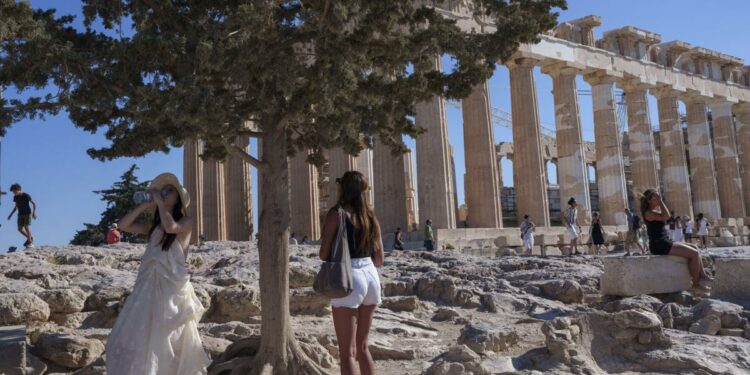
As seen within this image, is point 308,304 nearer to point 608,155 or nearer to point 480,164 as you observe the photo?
point 480,164

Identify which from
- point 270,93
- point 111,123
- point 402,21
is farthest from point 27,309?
point 402,21

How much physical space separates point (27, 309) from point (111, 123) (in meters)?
2.52

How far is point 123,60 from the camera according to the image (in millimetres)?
6039

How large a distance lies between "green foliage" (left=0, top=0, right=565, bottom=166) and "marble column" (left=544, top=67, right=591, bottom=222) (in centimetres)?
2328

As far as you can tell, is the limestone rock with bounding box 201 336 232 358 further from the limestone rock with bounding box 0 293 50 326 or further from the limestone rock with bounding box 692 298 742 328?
the limestone rock with bounding box 692 298 742 328

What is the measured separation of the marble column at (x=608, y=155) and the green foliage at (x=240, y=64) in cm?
2564

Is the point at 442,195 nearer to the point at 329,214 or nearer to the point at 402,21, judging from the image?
the point at 402,21

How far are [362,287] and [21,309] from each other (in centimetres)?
466

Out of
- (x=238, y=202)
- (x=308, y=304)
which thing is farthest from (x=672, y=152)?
(x=308, y=304)

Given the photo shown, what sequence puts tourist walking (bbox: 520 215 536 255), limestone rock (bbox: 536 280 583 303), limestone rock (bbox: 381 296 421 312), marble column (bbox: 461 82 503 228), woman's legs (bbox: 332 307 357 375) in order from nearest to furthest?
woman's legs (bbox: 332 307 357 375)
limestone rock (bbox: 381 296 421 312)
limestone rock (bbox: 536 280 583 303)
tourist walking (bbox: 520 215 536 255)
marble column (bbox: 461 82 503 228)

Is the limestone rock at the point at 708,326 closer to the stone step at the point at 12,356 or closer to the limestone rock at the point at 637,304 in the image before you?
the limestone rock at the point at 637,304

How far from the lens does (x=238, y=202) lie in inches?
1121

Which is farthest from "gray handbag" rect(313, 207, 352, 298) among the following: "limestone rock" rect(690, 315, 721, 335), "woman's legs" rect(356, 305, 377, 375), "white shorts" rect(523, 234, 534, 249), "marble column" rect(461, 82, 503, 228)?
"marble column" rect(461, 82, 503, 228)

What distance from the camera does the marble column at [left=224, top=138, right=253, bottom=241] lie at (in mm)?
28359
